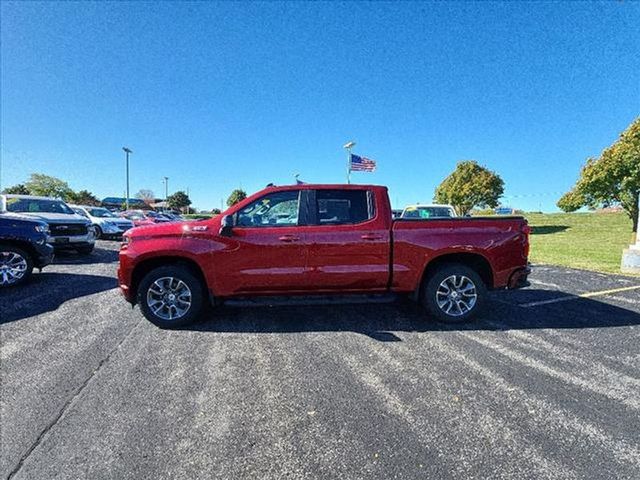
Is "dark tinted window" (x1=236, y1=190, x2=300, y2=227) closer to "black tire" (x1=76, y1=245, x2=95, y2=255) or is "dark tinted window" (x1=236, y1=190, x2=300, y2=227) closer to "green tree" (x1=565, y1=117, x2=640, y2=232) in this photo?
"black tire" (x1=76, y1=245, x2=95, y2=255)

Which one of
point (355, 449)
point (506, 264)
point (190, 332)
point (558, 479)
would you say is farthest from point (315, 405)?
point (506, 264)

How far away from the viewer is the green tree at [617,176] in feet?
55.7

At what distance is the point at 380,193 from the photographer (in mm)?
4648

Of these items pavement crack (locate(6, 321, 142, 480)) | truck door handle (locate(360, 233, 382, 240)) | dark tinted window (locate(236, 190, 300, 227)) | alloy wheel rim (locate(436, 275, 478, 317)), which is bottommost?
pavement crack (locate(6, 321, 142, 480))

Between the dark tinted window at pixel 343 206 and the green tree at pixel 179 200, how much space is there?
288 ft

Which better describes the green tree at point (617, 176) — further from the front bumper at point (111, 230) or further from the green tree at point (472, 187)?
the front bumper at point (111, 230)

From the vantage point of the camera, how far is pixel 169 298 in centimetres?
444

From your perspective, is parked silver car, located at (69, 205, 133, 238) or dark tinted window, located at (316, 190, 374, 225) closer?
dark tinted window, located at (316, 190, 374, 225)

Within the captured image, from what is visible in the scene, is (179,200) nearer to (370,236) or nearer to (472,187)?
(472,187)

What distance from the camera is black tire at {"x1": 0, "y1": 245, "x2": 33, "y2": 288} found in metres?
6.22

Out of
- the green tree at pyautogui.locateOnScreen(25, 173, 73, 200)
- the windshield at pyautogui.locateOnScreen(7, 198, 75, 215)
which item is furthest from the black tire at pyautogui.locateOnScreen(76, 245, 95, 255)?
the green tree at pyautogui.locateOnScreen(25, 173, 73, 200)

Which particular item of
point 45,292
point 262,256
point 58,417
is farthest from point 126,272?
point 45,292

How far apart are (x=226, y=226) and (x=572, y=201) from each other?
30.0m

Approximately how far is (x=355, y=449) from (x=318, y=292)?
2.42 meters
